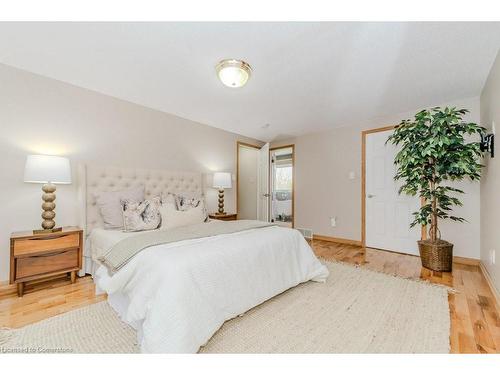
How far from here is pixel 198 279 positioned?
1.38m

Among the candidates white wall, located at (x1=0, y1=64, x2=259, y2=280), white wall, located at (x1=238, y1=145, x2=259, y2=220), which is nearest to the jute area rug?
white wall, located at (x1=0, y1=64, x2=259, y2=280)

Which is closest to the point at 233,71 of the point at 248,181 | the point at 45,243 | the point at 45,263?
the point at 45,243

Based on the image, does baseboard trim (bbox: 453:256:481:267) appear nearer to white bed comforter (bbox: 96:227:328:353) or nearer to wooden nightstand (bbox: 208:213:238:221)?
white bed comforter (bbox: 96:227:328:353)

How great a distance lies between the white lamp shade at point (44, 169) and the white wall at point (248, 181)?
3.59m

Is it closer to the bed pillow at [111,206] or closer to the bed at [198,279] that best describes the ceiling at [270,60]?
the bed pillow at [111,206]

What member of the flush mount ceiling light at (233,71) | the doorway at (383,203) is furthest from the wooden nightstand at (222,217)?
the doorway at (383,203)

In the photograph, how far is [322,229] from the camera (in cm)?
439

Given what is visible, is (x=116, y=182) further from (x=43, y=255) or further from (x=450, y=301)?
(x=450, y=301)

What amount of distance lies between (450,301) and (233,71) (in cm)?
277

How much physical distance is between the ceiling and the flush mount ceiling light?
0.06 meters

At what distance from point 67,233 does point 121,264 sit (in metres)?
1.19

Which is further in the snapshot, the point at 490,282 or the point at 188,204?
the point at 188,204
